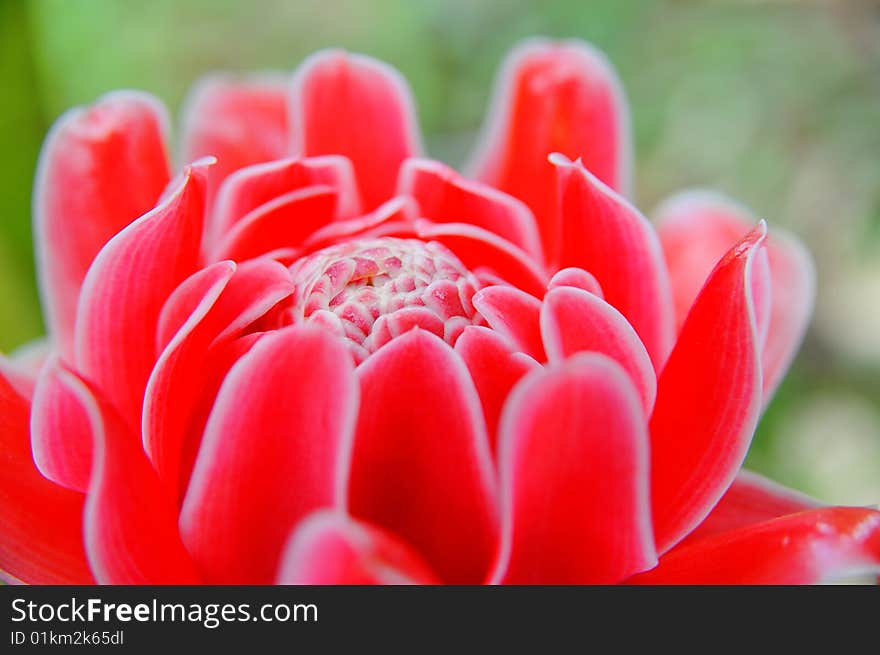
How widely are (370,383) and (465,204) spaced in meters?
0.20

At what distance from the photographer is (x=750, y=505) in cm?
62

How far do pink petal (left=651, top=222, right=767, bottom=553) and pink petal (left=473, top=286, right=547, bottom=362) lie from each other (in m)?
0.08

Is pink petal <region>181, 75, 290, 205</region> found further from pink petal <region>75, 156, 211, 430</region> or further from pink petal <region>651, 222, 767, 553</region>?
pink petal <region>651, 222, 767, 553</region>

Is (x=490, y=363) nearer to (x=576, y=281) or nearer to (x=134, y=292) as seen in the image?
(x=576, y=281)

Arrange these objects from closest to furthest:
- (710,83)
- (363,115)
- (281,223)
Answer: (281,223), (363,115), (710,83)

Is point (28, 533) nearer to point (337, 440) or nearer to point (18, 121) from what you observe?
point (337, 440)

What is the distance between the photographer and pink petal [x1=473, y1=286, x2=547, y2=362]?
51cm

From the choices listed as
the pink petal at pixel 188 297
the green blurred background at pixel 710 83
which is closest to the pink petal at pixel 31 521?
the pink petal at pixel 188 297

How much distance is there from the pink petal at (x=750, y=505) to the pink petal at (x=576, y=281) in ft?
0.58

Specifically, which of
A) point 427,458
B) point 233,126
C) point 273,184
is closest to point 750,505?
point 427,458

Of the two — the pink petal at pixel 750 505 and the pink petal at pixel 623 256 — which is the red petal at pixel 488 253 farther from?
the pink petal at pixel 750 505

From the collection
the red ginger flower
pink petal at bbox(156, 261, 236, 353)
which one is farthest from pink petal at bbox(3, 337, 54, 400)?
pink petal at bbox(156, 261, 236, 353)

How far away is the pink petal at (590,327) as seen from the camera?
1.60 ft
